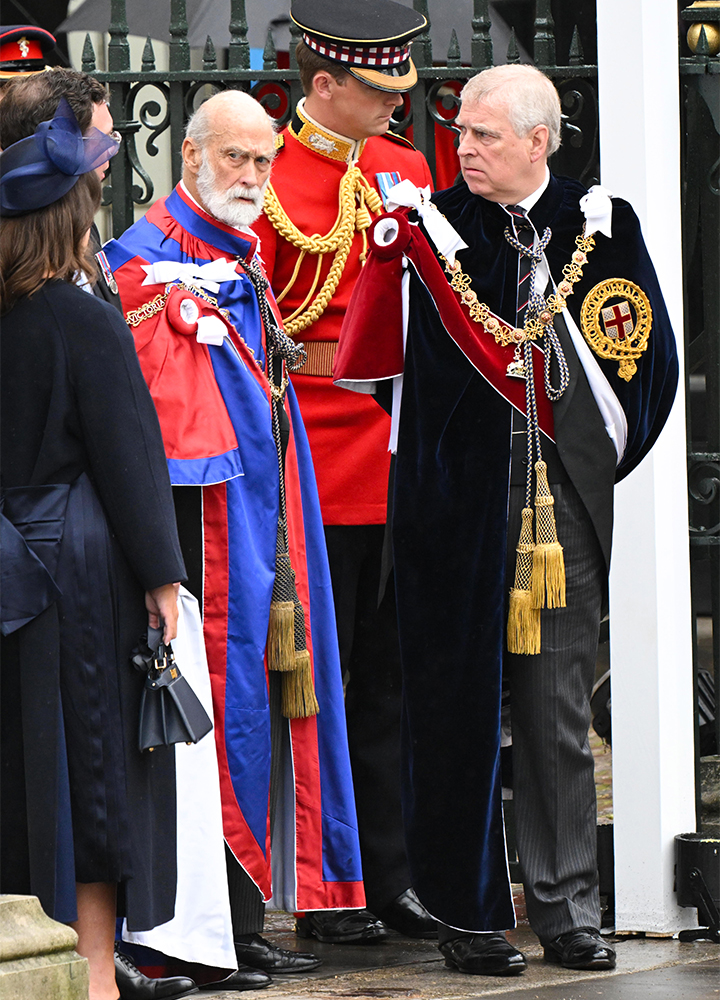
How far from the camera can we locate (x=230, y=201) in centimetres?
427

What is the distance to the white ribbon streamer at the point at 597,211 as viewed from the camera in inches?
166

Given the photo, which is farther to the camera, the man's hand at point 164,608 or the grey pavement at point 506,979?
the grey pavement at point 506,979

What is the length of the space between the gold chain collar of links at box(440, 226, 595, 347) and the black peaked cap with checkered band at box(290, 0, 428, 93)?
24.2 inches

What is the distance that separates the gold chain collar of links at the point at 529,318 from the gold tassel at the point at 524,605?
1.37 ft

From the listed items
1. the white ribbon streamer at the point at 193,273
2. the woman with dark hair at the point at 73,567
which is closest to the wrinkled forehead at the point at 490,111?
the white ribbon streamer at the point at 193,273

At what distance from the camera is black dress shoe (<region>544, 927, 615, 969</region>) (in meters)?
4.09

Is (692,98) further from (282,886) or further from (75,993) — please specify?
(75,993)

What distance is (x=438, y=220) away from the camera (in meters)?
4.21

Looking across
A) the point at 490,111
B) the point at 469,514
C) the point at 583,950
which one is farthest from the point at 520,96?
the point at 583,950

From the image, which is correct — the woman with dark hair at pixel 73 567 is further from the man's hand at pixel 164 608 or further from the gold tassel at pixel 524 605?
the gold tassel at pixel 524 605

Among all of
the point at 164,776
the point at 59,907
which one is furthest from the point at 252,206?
the point at 59,907

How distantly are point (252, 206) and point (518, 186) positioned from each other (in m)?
0.64

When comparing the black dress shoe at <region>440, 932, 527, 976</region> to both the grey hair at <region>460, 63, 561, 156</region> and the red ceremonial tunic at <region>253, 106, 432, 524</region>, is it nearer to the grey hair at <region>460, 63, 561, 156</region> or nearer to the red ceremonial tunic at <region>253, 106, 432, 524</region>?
the red ceremonial tunic at <region>253, 106, 432, 524</region>

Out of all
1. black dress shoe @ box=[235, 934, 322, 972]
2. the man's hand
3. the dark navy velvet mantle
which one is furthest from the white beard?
black dress shoe @ box=[235, 934, 322, 972]
